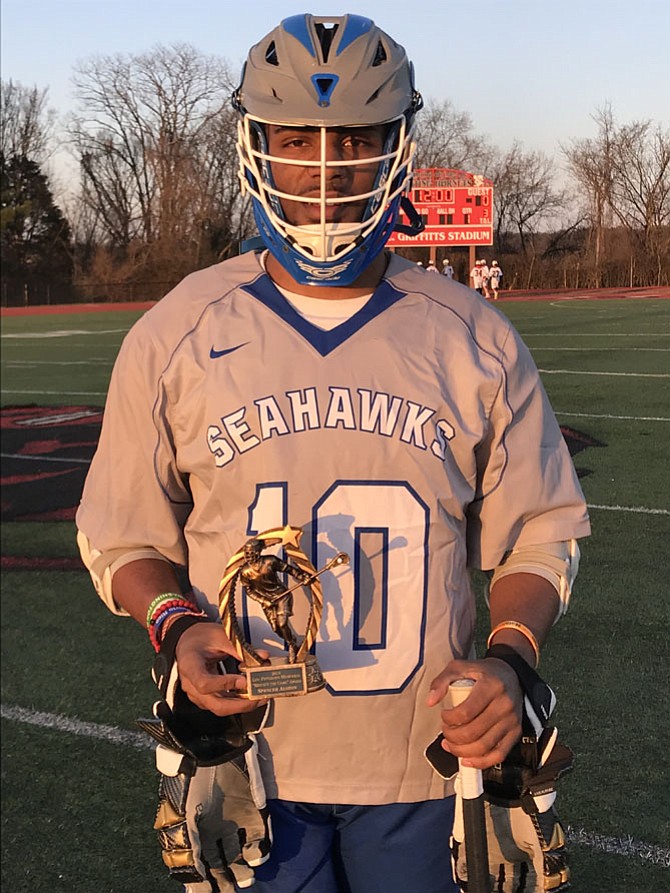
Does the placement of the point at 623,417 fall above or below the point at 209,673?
above

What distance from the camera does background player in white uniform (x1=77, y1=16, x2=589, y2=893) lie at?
149cm

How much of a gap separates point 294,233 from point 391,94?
249 millimetres

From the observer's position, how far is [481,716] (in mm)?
1324

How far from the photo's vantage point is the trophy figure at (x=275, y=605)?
1312 mm

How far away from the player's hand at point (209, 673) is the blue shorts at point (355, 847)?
257 mm

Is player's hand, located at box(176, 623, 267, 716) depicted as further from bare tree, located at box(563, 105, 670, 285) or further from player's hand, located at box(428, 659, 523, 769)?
bare tree, located at box(563, 105, 670, 285)

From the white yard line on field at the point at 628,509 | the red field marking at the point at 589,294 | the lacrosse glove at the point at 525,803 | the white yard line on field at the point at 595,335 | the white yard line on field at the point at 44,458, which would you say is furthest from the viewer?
the white yard line on field at the point at 44,458

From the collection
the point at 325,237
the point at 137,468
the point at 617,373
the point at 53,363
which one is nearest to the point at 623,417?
the point at 617,373

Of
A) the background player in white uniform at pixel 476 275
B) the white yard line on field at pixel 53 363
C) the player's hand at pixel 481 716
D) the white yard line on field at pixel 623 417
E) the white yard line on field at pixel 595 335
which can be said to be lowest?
the white yard line on field at pixel 53 363

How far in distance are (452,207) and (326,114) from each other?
590mm

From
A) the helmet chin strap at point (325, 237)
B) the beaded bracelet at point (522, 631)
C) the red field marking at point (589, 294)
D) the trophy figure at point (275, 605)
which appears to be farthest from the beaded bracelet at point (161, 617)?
the red field marking at point (589, 294)

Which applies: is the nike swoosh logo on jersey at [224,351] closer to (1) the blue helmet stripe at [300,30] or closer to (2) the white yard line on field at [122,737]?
(1) the blue helmet stripe at [300,30]

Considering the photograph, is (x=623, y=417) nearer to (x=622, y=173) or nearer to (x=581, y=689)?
(x=622, y=173)

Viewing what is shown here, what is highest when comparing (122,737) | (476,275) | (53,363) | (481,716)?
(476,275)
